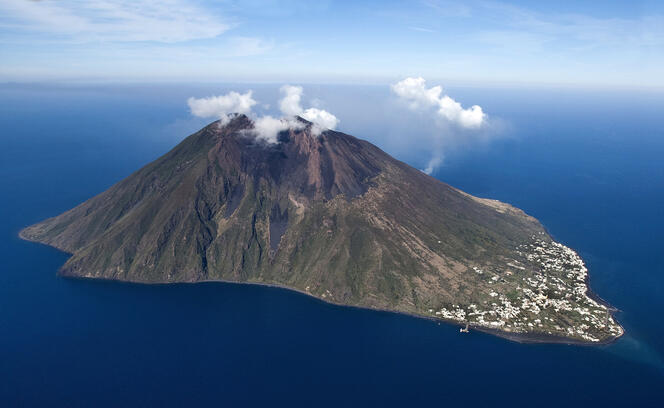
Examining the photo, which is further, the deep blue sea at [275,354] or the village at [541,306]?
the village at [541,306]

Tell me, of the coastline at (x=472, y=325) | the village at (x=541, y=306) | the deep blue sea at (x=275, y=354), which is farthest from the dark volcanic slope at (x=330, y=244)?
the deep blue sea at (x=275, y=354)

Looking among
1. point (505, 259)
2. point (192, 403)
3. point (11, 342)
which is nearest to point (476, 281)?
point (505, 259)

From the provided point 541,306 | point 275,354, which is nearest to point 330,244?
point 275,354

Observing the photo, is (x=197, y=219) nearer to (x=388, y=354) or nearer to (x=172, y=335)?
(x=172, y=335)

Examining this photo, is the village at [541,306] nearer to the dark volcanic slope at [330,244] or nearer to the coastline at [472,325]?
the dark volcanic slope at [330,244]

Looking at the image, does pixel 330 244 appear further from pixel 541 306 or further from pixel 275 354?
pixel 541 306

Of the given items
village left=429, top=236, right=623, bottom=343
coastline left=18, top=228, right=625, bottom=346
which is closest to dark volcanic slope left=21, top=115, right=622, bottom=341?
village left=429, top=236, right=623, bottom=343

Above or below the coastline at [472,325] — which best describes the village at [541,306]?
above

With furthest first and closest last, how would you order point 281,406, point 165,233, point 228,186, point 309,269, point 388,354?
point 228,186
point 165,233
point 309,269
point 388,354
point 281,406

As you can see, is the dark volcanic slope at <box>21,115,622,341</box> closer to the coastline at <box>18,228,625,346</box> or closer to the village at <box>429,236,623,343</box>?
the village at <box>429,236,623,343</box>
